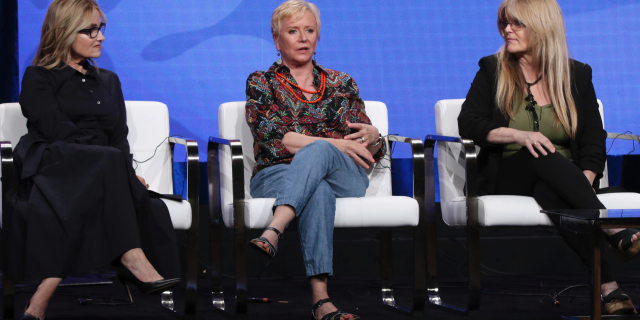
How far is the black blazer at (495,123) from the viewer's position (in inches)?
107

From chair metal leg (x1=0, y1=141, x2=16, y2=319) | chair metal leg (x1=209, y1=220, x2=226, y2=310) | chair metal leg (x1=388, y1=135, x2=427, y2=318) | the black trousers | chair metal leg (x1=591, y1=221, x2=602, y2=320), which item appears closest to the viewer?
chair metal leg (x1=591, y1=221, x2=602, y2=320)

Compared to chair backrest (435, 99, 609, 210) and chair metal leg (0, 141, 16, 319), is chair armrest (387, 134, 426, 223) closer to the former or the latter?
chair backrest (435, 99, 609, 210)

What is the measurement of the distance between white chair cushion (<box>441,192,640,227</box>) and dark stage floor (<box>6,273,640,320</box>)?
1.17ft

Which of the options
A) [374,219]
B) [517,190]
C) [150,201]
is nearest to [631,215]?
[517,190]

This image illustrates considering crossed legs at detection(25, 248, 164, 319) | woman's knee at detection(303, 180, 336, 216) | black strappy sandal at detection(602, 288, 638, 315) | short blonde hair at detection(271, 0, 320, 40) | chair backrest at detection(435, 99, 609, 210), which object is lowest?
black strappy sandal at detection(602, 288, 638, 315)

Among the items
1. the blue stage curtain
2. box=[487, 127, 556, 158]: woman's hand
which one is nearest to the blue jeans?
box=[487, 127, 556, 158]: woman's hand

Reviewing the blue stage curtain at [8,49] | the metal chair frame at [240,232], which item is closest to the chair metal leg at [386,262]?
the metal chair frame at [240,232]

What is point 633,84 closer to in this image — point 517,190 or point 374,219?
point 517,190

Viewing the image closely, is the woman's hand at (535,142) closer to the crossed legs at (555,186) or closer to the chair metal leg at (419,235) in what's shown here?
the crossed legs at (555,186)

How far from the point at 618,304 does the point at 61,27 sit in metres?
2.26

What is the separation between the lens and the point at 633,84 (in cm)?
355

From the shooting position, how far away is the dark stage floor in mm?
2602

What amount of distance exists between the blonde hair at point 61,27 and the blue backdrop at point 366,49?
681mm

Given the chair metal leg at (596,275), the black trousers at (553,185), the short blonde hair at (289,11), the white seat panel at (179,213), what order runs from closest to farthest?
the chair metal leg at (596,275) < the black trousers at (553,185) < the white seat panel at (179,213) < the short blonde hair at (289,11)
